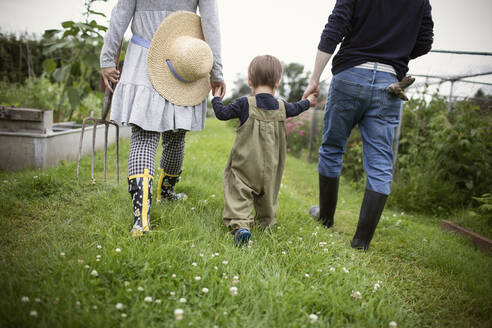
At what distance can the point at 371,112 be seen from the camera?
228 centimetres

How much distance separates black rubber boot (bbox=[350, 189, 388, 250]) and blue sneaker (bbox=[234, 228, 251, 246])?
0.88 meters

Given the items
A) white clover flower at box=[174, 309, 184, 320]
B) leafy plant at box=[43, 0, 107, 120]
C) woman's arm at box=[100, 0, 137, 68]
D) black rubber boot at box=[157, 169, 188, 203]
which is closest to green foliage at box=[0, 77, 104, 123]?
leafy plant at box=[43, 0, 107, 120]

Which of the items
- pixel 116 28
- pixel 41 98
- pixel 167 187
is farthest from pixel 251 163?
pixel 41 98

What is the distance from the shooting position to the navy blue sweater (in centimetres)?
215

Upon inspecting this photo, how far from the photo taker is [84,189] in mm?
2865

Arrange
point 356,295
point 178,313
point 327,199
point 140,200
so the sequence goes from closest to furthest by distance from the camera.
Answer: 1. point 178,313
2. point 356,295
3. point 140,200
4. point 327,199

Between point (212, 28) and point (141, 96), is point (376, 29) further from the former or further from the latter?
point (141, 96)

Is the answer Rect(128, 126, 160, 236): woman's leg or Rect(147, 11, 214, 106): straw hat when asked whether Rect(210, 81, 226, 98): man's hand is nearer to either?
Rect(147, 11, 214, 106): straw hat

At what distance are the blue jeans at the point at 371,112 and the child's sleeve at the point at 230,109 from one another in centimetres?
71

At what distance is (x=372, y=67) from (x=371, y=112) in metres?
0.31

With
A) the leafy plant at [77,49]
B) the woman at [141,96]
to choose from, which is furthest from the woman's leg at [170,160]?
the leafy plant at [77,49]

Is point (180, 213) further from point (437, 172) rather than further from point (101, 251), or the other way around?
point (437, 172)

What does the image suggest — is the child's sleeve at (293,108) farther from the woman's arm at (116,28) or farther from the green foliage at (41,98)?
the green foliage at (41,98)

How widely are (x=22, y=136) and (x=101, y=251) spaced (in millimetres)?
2559
